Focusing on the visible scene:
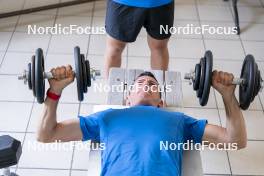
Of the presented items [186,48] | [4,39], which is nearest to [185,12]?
[186,48]

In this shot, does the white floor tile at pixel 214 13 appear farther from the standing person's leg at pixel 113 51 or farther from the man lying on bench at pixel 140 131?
the man lying on bench at pixel 140 131

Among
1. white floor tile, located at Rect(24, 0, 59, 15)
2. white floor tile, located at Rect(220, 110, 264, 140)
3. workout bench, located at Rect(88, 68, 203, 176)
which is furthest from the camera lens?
white floor tile, located at Rect(24, 0, 59, 15)

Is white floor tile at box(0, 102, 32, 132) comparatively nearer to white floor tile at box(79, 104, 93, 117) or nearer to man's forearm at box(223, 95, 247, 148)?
white floor tile at box(79, 104, 93, 117)

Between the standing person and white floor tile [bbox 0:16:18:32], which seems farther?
white floor tile [bbox 0:16:18:32]

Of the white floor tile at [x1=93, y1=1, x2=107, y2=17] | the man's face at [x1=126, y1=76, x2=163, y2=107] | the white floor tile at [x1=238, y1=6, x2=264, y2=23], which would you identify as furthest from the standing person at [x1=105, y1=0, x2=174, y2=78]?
the white floor tile at [x1=238, y1=6, x2=264, y2=23]

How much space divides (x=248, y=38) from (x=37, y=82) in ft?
6.90

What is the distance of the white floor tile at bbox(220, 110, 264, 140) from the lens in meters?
2.23

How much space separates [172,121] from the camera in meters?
1.53

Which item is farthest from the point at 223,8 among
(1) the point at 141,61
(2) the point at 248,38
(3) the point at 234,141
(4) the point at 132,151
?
(4) the point at 132,151

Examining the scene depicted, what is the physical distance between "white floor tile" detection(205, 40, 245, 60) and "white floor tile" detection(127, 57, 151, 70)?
522 mm

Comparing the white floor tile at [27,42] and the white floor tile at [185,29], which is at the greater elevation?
the white floor tile at [27,42]

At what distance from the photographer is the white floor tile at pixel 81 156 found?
2.00 m

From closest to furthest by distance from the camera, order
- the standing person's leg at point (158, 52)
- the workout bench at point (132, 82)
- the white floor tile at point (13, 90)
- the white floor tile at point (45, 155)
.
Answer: the workout bench at point (132, 82) → the white floor tile at point (45, 155) → the standing person's leg at point (158, 52) → the white floor tile at point (13, 90)

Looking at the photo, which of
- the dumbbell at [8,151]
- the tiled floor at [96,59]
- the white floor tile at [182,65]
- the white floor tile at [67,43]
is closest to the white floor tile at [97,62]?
the tiled floor at [96,59]
